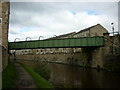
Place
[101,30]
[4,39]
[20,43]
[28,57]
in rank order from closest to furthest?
[4,39] → [20,43] → [101,30] → [28,57]

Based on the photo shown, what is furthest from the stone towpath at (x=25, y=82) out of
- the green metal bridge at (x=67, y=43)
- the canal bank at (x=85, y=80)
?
the green metal bridge at (x=67, y=43)

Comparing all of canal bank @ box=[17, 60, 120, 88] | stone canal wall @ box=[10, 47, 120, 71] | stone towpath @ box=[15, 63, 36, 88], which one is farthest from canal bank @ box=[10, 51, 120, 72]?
stone towpath @ box=[15, 63, 36, 88]

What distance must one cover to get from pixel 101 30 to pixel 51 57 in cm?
2581

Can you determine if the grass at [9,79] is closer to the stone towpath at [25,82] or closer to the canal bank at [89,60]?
the stone towpath at [25,82]

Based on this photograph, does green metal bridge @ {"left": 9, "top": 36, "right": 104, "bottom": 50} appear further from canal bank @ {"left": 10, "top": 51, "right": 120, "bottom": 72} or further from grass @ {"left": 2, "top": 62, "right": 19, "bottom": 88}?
grass @ {"left": 2, "top": 62, "right": 19, "bottom": 88}

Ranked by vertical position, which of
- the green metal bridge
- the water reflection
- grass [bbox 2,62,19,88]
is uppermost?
the green metal bridge

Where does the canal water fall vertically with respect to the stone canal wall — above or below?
below

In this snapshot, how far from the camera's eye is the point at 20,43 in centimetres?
4584

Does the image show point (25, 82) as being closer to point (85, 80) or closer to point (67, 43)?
point (85, 80)

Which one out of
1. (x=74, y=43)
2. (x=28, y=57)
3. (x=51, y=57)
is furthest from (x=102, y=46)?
(x=28, y=57)

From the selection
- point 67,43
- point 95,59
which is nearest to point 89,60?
point 95,59

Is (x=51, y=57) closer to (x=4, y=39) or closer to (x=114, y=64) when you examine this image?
(x=114, y=64)

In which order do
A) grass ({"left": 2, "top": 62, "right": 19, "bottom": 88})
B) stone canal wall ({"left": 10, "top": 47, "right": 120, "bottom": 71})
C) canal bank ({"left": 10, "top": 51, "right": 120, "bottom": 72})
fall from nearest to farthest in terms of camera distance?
grass ({"left": 2, "top": 62, "right": 19, "bottom": 88}), canal bank ({"left": 10, "top": 51, "right": 120, "bottom": 72}), stone canal wall ({"left": 10, "top": 47, "right": 120, "bottom": 71})

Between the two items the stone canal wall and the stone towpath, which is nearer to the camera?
the stone towpath
